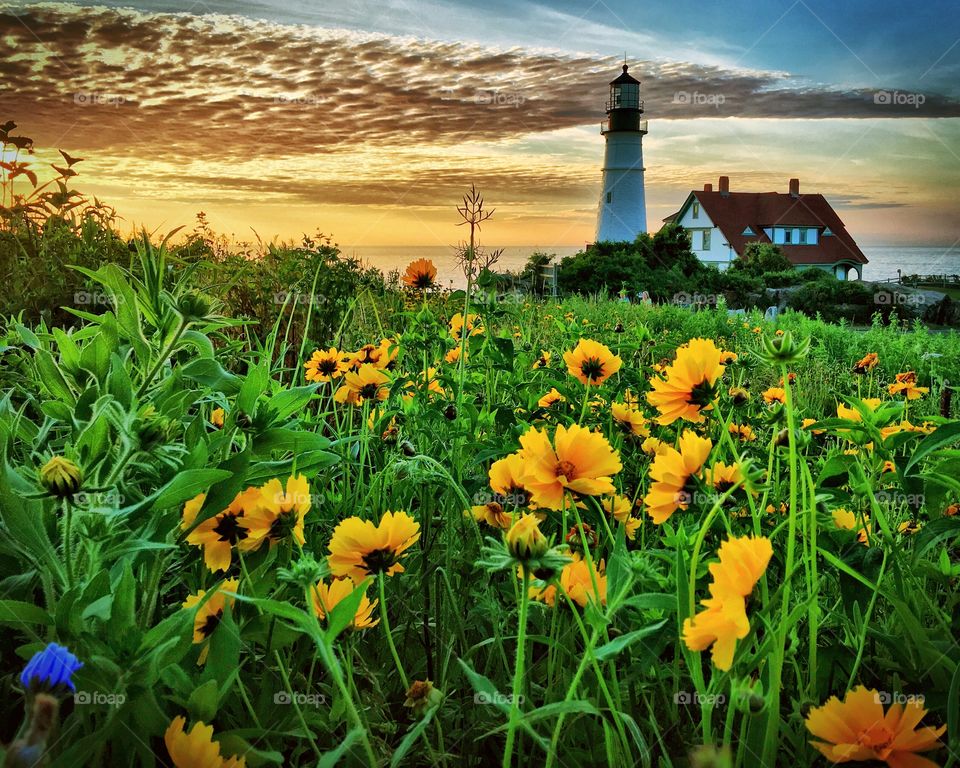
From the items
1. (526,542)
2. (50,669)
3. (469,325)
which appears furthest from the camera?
(469,325)

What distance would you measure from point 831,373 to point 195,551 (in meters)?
4.37

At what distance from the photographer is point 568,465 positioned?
924mm

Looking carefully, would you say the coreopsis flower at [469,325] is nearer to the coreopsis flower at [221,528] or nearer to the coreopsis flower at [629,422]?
the coreopsis flower at [629,422]

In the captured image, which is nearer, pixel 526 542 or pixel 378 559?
pixel 526 542

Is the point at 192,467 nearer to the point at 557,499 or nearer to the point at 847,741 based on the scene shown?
the point at 557,499

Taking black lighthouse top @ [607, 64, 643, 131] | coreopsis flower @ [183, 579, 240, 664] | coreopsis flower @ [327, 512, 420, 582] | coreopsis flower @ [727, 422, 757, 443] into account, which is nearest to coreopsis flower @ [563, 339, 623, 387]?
coreopsis flower @ [727, 422, 757, 443]

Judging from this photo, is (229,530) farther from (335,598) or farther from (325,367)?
(325,367)

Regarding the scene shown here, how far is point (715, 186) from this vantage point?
90.8 ft

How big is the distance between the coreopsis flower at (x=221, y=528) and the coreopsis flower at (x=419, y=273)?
105cm

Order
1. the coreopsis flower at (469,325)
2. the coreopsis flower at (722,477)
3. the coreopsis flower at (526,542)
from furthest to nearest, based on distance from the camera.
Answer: the coreopsis flower at (469,325), the coreopsis flower at (722,477), the coreopsis flower at (526,542)

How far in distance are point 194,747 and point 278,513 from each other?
0.28 m

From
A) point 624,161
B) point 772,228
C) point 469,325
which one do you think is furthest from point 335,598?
point 772,228

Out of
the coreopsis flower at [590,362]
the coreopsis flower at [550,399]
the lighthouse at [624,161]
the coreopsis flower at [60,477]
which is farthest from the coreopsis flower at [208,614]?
the lighthouse at [624,161]

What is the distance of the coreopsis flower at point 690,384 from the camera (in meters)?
1.06
